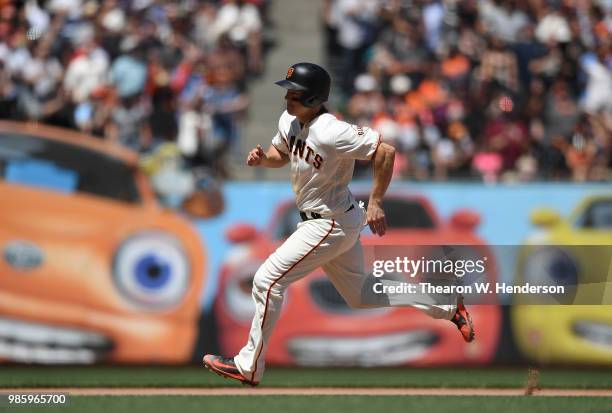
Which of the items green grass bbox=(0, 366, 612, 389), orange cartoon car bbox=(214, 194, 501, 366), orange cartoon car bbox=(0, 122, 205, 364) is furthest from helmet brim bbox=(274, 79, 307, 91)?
orange cartoon car bbox=(0, 122, 205, 364)

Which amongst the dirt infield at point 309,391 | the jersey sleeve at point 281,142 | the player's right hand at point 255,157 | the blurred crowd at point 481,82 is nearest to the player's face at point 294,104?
the jersey sleeve at point 281,142

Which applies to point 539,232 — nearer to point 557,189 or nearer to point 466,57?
point 557,189

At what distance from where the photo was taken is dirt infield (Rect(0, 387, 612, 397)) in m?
9.12

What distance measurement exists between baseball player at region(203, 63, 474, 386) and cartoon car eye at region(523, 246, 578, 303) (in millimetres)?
963

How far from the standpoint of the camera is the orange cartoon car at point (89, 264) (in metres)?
11.5

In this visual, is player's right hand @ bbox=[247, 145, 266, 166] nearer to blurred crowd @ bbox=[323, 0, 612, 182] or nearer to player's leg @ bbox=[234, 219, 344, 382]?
player's leg @ bbox=[234, 219, 344, 382]

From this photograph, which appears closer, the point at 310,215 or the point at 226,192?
the point at 310,215

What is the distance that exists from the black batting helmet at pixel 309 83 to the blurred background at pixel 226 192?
8.17 feet

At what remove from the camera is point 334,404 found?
820cm

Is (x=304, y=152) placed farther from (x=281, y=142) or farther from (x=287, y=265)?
(x=287, y=265)

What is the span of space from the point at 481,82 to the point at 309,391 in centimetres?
630

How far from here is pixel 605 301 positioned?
27.1 ft

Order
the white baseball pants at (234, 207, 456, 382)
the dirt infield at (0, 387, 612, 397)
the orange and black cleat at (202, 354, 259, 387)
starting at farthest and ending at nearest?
the dirt infield at (0, 387, 612, 397)
the orange and black cleat at (202, 354, 259, 387)
the white baseball pants at (234, 207, 456, 382)

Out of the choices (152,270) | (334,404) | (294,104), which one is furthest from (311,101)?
(152,270)
